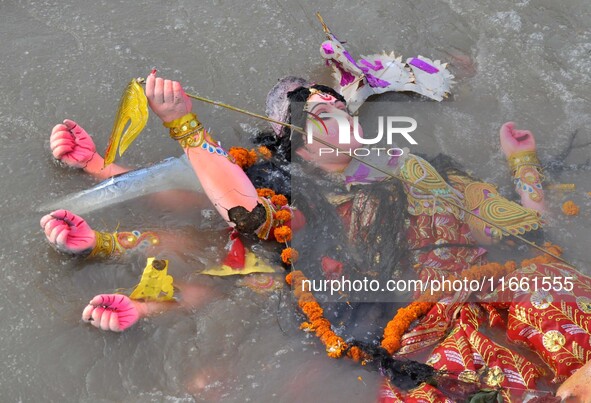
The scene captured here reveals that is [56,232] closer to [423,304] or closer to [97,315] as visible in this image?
[97,315]

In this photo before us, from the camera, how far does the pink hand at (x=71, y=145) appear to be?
3.18 meters

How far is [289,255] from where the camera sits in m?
2.93

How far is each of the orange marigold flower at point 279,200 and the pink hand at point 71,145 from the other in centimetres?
89

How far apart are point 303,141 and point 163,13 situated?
149 cm

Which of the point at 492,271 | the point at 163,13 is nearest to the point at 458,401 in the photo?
the point at 492,271

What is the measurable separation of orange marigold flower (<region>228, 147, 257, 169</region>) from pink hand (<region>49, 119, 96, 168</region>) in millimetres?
653

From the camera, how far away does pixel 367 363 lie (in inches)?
105

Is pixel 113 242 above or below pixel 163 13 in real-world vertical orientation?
below

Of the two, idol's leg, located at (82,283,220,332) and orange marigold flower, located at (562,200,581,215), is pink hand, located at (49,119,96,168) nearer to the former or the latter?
idol's leg, located at (82,283,220,332)

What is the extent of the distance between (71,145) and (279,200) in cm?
98

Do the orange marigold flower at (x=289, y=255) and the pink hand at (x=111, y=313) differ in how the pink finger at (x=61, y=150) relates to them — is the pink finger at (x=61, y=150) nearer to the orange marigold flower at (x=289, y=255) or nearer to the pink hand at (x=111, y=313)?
the pink hand at (x=111, y=313)

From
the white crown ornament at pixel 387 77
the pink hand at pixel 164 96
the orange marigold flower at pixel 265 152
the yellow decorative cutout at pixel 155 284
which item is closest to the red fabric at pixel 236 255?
the yellow decorative cutout at pixel 155 284

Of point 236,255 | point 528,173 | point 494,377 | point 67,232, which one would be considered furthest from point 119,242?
point 528,173

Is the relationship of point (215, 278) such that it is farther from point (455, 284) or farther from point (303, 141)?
point (455, 284)
